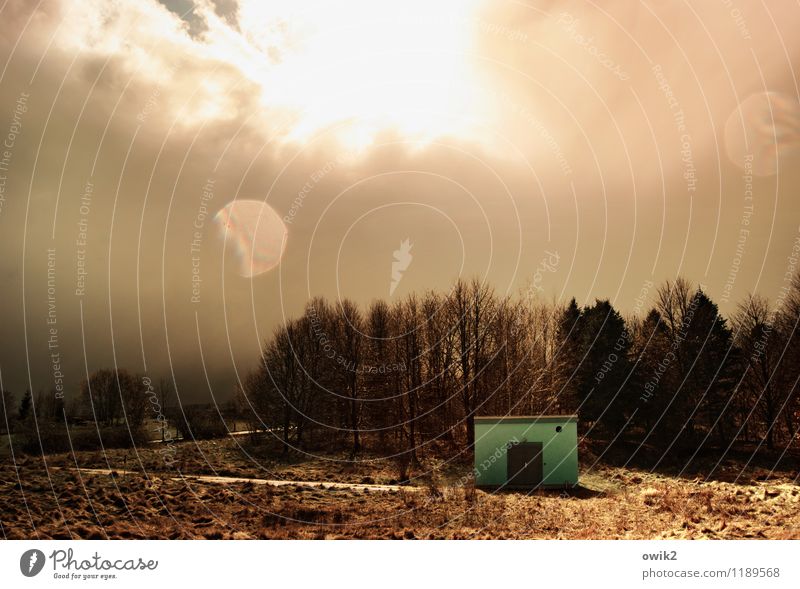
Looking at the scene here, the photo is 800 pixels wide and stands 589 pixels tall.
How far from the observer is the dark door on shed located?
1427 inches

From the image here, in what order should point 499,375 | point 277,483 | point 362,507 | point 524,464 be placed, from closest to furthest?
point 362,507 < point 524,464 < point 277,483 < point 499,375

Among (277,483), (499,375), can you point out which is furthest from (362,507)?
(499,375)

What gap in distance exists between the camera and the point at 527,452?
1444 inches

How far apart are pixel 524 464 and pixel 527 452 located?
776mm

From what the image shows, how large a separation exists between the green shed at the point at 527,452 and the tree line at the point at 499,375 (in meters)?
15.0

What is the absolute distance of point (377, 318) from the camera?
62.4 m

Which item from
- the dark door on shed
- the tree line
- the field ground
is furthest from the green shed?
the tree line

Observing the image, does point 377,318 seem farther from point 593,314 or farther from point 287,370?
point 593,314

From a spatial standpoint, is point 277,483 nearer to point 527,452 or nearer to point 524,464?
point 524,464

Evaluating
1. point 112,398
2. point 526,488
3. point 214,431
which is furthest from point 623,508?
point 112,398

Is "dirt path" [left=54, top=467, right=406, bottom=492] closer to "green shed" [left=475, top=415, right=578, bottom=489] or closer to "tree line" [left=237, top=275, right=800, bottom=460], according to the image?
"green shed" [left=475, top=415, right=578, bottom=489]

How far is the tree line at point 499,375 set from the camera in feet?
176

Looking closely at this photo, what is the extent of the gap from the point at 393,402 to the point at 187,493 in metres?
29.0

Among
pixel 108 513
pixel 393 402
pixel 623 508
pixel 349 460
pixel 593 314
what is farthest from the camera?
pixel 593 314
